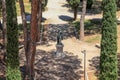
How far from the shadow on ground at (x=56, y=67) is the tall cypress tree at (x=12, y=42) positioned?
4.51m

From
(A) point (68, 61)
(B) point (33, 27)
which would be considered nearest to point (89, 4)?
(A) point (68, 61)

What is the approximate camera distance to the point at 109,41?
20.1 meters

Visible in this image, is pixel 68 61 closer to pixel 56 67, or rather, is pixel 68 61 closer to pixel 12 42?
pixel 56 67

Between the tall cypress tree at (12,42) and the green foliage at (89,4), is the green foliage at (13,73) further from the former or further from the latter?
the green foliage at (89,4)

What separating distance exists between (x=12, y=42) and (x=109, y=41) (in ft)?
19.8

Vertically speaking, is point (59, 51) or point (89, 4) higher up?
point (89, 4)

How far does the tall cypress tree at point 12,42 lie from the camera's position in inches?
779

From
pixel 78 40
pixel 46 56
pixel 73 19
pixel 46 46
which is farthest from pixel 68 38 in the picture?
pixel 73 19

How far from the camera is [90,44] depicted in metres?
33.4

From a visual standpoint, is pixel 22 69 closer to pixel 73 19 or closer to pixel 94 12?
pixel 73 19

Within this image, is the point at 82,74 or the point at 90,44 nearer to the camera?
the point at 82,74

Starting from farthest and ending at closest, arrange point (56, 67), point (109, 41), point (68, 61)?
point (68, 61), point (56, 67), point (109, 41)

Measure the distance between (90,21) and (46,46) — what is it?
10.3 metres

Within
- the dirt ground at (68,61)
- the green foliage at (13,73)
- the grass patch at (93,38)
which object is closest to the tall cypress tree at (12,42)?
the green foliage at (13,73)
